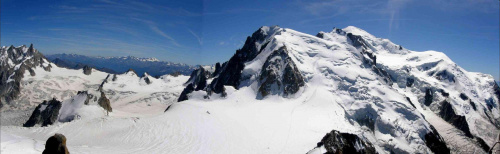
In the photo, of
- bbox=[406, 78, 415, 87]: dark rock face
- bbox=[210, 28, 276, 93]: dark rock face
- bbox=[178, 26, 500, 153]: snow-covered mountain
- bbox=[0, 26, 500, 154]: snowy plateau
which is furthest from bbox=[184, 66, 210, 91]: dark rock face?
bbox=[406, 78, 415, 87]: dark rock face

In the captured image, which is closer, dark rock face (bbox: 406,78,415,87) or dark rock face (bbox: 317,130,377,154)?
dark rock face (bbox: 317,130,377,154)

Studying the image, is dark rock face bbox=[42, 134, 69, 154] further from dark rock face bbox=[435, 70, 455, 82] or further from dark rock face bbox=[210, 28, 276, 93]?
dark rock face bbox=[435, 70, 455, 82]

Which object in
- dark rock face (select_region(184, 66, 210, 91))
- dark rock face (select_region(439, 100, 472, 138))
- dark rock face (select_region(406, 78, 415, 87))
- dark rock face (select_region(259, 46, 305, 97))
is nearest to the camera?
dark rock face (select_region(259, 46, 305, 97))

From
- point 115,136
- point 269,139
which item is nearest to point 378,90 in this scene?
point 269,139

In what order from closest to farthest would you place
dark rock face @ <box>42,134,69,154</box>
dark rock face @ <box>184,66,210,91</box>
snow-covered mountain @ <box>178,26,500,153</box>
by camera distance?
dark rock face @ <box>42,134,69,154</box>
snow-covered mountain @ <box>178,26,500,153</box>
dark rock face @ <box>184,66,210,91</box>

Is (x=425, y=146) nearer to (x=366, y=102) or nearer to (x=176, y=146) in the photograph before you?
(x=366, y=102)

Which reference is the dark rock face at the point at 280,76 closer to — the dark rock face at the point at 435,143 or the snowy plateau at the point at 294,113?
the snowy plateau at the point at 294,113

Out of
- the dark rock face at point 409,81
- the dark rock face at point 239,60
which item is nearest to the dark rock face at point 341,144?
the dark rock face at point 239,60
